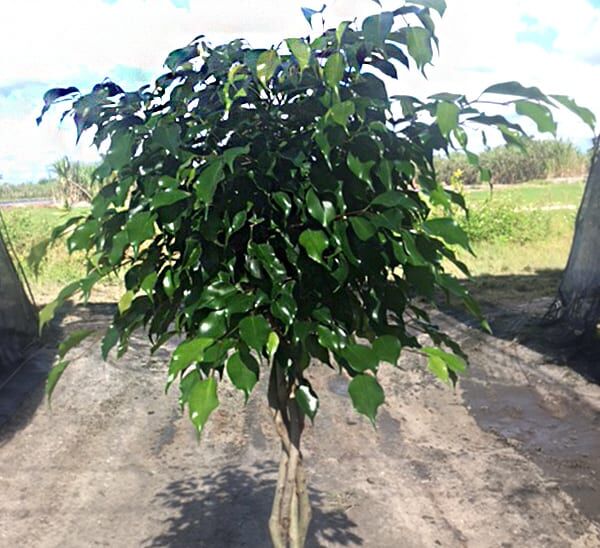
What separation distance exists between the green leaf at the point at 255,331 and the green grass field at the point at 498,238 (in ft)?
47.5

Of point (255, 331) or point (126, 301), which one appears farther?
point (126, 301)

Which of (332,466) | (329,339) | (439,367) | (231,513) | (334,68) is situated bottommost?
(332,466)

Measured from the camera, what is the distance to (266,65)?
251 centimetres

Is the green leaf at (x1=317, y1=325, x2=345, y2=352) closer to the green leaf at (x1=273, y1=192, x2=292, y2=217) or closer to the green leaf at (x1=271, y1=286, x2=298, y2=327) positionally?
the green leaf at (x1=271, y1=286, x2=298, y2=327)

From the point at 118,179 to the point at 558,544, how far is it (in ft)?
14.9

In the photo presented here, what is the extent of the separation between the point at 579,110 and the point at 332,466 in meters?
5.33

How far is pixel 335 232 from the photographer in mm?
2551

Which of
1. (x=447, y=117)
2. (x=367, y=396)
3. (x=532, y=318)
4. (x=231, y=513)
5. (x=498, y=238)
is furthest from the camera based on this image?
(x=498, y=238)

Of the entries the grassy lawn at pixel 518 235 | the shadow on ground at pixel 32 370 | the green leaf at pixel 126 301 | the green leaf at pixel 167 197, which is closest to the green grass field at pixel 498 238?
the grassy lawn at pixel 518 235

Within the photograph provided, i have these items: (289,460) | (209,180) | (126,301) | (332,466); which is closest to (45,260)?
(332,466)

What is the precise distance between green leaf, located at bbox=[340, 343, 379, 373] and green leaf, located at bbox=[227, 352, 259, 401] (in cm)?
31

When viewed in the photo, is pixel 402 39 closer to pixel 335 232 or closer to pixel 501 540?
pixel 335 232

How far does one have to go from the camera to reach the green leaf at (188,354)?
7.84ft

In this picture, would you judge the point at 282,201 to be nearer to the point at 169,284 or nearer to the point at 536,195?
the point at 169,284
